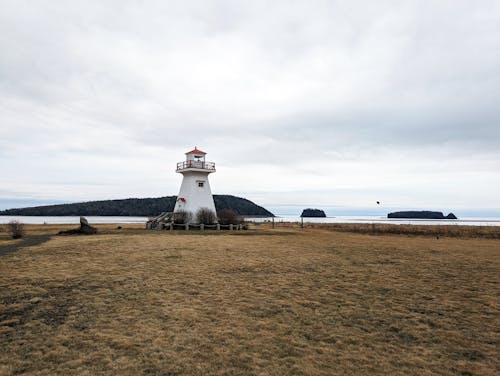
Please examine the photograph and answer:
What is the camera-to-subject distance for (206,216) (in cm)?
4059

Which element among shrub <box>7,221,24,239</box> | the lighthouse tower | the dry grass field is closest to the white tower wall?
the lighthouse tower

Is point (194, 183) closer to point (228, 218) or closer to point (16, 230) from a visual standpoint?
point (228, 218)

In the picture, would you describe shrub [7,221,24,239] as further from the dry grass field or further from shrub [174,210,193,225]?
shrub [174,210,193,225]

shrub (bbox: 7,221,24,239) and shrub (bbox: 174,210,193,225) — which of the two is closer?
shrub (bbox: 7,221,24,239)

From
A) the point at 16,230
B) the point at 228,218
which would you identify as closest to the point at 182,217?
the point at 228,218

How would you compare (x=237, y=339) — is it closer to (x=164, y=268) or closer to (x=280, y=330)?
(x=280, y=330)

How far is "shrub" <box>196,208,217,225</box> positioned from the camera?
132 ft

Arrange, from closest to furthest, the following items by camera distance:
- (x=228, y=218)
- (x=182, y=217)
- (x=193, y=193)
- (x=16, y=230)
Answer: (x=16, y=230) < (x=182, y=217) < (x=193, y=193) < (x=228, y=218)

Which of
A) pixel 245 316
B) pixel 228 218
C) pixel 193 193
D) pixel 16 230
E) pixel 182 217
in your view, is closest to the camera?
pixel 245 316

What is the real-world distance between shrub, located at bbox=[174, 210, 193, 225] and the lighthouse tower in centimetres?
59

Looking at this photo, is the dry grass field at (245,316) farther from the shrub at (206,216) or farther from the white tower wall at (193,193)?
the white tower wall at (193,193)

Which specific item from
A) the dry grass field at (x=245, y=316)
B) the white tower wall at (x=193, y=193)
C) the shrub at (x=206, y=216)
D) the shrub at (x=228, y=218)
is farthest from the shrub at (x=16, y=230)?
the shrub at (x=228, y=218)

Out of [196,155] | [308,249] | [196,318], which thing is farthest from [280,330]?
[196,155]

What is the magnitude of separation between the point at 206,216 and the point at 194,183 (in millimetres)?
4689
